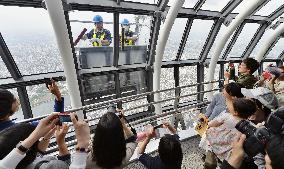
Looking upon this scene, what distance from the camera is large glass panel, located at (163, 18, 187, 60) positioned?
8.63m

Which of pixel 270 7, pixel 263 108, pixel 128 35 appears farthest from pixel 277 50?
pixel 263 108

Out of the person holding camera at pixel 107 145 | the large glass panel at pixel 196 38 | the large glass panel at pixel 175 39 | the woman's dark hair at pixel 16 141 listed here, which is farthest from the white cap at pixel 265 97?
the large glass panel at pixel 196 38

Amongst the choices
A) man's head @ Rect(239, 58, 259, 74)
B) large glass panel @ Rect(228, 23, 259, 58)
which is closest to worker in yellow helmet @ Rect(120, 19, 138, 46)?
man's head @ Rect(239, 58, 259, 74)

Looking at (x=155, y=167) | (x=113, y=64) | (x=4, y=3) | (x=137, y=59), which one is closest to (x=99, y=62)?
(x=113, y=64)

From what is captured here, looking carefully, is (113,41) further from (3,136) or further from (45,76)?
(3,136)

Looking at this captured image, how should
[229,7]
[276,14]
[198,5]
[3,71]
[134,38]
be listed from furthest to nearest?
[276,14]
[229,7]
[198,5]
[134,38]
[3,71]

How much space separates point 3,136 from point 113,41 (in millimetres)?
6209

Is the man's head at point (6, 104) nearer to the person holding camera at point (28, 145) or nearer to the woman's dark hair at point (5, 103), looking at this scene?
the woman's dark hair at point (5, 103)

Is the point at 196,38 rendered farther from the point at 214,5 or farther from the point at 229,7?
the point at 229,7

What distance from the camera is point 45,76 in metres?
7.36

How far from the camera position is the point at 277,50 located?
43.3 feet

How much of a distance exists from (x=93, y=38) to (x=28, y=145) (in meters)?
6.11

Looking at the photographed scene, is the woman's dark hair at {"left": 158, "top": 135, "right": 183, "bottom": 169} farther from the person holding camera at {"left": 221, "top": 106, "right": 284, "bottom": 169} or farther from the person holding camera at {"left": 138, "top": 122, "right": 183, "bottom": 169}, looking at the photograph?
the person holding camera at {"left": 221, "top": 106, "right": 284, "bottom": 169}

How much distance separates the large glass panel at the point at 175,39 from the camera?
8.63m
